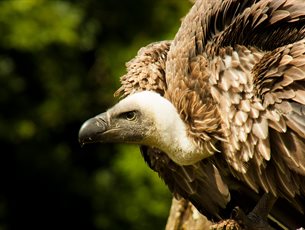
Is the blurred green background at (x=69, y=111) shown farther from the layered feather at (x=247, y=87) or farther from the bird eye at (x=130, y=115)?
the layered feather at (x=247, y=87)

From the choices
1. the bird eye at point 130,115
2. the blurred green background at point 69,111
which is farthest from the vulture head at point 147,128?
the blurred green background at point 69,111

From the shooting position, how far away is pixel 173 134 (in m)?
6.92

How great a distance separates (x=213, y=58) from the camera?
6.80 metres

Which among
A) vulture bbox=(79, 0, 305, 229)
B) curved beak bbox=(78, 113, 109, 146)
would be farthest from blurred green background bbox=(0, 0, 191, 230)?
curved beak bbox=(78, 113, 109, 146)

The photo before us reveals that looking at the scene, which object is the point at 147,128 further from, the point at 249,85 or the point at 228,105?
the point at 249,85

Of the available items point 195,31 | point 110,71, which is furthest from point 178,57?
point 110,71

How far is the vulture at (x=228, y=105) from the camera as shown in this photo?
6.61 meters

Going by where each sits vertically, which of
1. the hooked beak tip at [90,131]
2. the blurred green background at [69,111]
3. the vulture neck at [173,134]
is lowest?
the vulture neck at [173,134]

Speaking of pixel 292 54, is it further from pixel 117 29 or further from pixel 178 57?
pixel 117 29

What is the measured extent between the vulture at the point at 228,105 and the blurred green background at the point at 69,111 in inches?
227

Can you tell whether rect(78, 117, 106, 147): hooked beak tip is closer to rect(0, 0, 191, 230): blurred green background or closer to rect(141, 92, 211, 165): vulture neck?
rect(141, 92, 211, 165): vulture neck

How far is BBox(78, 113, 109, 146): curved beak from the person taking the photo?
6883mm

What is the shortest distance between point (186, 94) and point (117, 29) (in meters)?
7.83

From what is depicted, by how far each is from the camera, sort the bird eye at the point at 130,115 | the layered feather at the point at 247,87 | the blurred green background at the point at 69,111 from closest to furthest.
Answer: the layered feather at the point at 247,87, the bird eye at the point at 130,115, the blurred green background at the point at 69,111
